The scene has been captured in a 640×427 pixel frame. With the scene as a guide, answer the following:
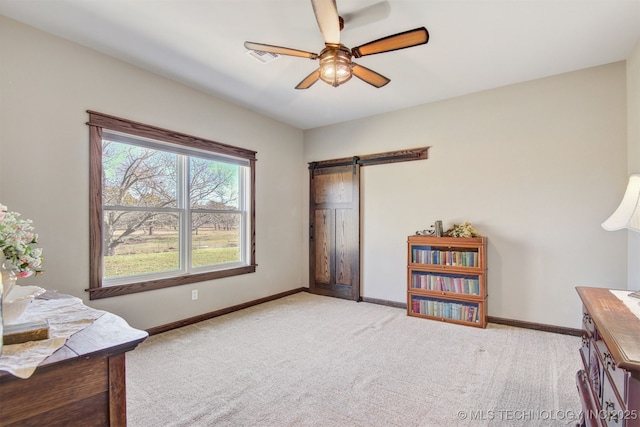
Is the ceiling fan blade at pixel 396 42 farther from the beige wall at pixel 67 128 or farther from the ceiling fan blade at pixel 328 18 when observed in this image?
the beige wall at pixel 67 128

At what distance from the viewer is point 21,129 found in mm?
2414

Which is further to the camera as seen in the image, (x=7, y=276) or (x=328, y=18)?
(x=328, y=18)

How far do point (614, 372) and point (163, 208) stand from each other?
12.2ft

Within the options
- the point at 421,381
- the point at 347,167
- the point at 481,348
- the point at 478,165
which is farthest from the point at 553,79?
the point at 421,381

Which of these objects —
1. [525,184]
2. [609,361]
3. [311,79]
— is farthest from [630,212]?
[311,79]

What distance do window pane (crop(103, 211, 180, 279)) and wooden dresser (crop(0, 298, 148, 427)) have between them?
7.13ft

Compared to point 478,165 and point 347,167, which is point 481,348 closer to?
point 478,165

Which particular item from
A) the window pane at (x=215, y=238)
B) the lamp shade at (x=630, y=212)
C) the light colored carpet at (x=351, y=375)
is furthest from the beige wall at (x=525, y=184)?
the window pane at (x=215, y=238)

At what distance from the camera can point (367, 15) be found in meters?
2.29

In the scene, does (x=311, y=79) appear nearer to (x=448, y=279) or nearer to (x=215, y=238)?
(x=215, y=238)

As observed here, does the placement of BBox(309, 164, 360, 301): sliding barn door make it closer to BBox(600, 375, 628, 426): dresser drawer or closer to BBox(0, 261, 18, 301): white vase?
BBox(600, 375, 628, 426): dresser drawer

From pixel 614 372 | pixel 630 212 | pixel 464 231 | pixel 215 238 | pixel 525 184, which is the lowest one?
pixel 614 372

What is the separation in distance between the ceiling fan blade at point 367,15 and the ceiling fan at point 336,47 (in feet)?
0.38

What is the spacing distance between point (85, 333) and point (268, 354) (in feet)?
5.95
